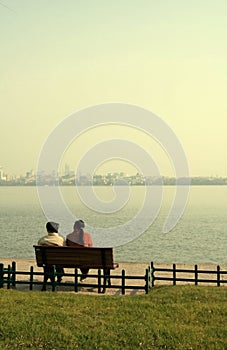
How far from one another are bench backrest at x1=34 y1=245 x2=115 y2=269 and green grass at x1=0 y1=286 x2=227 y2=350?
127 cm

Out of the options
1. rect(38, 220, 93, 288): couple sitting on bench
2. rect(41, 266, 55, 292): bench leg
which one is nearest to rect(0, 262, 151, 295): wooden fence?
rect(41, 266, 55, 292): bench leg

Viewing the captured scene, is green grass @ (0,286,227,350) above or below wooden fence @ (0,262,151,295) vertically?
below

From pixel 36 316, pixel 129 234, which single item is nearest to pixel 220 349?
pixel 36 316

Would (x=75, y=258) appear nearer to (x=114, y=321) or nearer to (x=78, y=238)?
(x=78, y=238)

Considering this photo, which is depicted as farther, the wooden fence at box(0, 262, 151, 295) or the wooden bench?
the wooden bench

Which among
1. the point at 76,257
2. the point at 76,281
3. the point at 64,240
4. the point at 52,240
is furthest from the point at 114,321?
the point at 64,240

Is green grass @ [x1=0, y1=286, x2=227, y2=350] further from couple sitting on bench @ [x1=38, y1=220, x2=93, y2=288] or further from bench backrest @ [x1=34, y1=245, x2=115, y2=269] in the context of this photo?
couple sitting on bench @ [x1=38, y1=220, x2=93, y2=288]

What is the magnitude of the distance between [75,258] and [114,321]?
3471mm

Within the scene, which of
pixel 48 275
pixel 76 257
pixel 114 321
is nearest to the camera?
pixel 114 321

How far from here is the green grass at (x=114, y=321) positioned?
9125 mm

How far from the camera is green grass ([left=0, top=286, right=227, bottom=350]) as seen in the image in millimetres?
9125

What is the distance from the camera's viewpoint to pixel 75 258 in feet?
43.6

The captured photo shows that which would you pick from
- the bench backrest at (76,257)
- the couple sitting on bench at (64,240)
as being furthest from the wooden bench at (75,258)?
the couple sitting on bench at (64,240)

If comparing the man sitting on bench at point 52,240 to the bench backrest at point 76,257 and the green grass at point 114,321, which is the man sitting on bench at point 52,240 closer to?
the bench backrest at point 76,257
